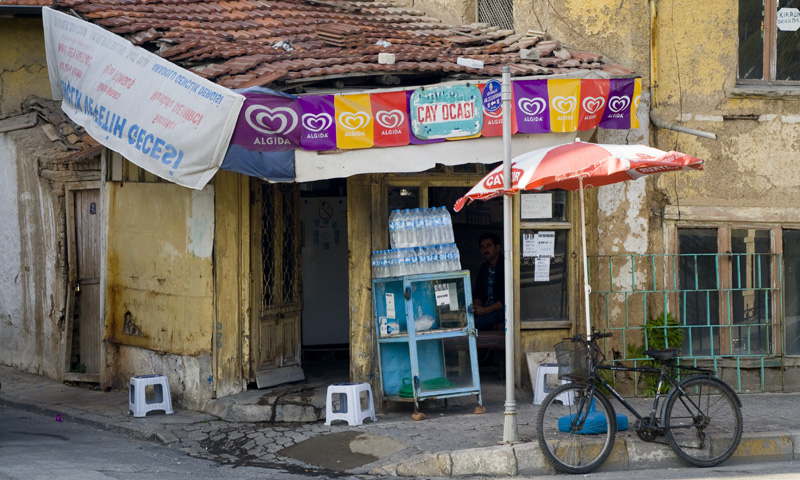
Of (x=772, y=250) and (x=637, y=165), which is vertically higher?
(x=637, y=165)

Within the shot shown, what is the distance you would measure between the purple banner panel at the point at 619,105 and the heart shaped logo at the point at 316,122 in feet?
9.03

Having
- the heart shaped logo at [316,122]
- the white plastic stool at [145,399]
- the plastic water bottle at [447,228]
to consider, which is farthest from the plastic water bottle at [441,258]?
the white plastic stool at [145,399]

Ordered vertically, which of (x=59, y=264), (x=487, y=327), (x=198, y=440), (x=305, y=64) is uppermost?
(x=305, y=64)

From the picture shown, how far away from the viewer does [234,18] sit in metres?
10.9

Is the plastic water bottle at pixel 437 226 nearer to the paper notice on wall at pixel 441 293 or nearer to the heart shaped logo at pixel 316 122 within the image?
the paper notice on wall at pixel 441 293

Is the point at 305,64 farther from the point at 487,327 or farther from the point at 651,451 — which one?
the point at 651,451

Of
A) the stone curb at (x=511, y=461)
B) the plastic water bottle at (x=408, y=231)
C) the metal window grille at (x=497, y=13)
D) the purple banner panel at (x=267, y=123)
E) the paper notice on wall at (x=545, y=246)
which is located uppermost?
the metal window grille at (x=497, y=13)

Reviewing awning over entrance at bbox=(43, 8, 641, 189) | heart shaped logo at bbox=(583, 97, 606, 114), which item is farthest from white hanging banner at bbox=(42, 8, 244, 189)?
heart shaped logo at bbox=(583, 97, 606, 114)

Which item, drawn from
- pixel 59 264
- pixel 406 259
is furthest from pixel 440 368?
pixel 59 264

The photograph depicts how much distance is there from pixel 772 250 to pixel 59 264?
27.6ft

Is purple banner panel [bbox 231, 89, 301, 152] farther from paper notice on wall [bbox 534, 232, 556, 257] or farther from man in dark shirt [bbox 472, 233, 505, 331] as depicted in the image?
man in dark shirt [bbox 472, 233, 505, 331]

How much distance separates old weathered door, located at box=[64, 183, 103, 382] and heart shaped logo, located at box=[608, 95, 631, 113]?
617 cm

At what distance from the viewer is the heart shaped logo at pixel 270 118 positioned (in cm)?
852

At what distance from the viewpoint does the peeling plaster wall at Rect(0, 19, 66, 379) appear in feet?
38.4
